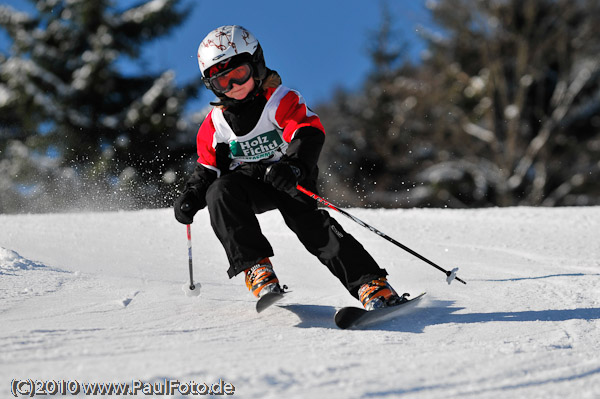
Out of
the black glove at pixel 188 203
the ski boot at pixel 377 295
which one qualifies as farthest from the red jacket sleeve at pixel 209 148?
the ski boot at pixel 377 295

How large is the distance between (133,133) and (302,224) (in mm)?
15377

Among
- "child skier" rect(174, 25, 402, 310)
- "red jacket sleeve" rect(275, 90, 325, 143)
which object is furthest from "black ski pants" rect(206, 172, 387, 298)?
"red jacket sleeve" rect(275, 90, 325, 143)

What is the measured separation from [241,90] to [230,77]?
79 mm

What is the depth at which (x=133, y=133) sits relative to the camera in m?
17.3

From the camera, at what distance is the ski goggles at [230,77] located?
2.85 meters

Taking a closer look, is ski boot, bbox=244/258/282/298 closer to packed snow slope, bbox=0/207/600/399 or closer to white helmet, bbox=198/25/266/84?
packed snow slope, bbox=0/207/600/399

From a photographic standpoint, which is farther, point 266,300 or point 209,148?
point 209,148

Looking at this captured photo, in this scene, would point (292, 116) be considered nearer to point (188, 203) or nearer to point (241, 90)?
point (241, 90)

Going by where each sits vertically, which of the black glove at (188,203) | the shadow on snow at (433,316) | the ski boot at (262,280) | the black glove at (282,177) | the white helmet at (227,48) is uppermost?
the white helmet at (227,48)

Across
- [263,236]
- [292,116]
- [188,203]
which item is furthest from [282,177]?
[188,203]

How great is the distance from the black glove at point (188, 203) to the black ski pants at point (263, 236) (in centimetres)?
16

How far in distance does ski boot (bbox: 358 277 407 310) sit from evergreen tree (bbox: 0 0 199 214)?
1432cm

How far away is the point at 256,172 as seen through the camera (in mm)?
2932

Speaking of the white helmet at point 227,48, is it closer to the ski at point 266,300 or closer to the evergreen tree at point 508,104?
the ski at point 266,300
